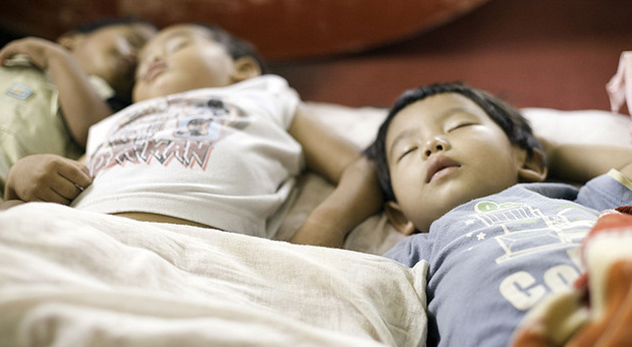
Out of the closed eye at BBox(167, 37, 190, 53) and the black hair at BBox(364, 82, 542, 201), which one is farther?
the closed eye at BBox(167, 37, 190, 53)

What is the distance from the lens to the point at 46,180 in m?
0.85

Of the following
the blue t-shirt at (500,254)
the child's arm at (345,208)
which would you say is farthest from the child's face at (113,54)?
the blue t-shirt at (500,254)

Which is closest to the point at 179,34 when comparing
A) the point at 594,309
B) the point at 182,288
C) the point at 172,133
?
the point at 172,133

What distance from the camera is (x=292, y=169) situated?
1.09 meters

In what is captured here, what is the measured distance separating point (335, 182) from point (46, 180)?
51cm

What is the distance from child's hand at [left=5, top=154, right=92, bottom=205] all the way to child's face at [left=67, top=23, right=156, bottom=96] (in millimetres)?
471

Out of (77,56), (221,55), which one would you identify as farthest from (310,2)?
(77,56)

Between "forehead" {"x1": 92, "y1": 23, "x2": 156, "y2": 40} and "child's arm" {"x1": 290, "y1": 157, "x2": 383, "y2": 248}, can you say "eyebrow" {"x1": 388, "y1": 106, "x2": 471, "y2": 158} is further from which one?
"forehead" {"x1": 92, "y1": 23, "x2": 156, "y2": 40}

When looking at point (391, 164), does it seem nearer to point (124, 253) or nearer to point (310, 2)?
point (124, 253)

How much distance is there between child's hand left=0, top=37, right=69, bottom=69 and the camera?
3.75ft

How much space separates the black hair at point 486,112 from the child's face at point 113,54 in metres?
0.65

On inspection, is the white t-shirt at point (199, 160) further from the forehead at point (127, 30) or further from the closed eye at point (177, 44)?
the forehead at point (127, 30)

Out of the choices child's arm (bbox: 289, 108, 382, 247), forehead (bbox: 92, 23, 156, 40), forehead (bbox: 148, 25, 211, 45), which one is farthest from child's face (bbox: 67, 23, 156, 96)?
child's arm (bbox: 289, 108, 382, 247)

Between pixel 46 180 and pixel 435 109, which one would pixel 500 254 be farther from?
pixel 46 180
